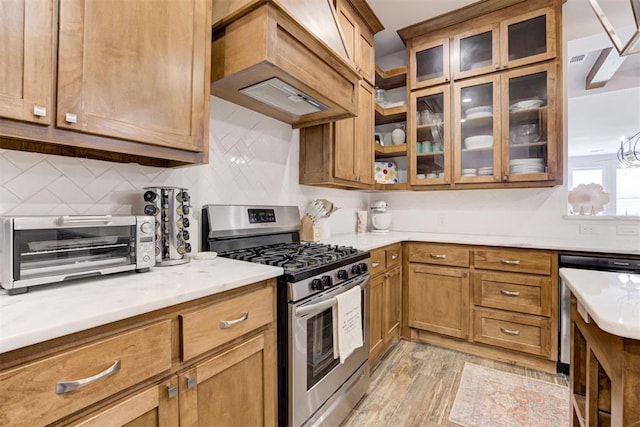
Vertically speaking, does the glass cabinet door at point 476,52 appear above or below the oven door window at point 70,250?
above

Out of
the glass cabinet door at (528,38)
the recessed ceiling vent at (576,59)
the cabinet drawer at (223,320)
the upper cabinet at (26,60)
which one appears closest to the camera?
the upper cabinet at (26,60)

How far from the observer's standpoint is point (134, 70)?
1.10 meters

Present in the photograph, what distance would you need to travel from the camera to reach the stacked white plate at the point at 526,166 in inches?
96.8

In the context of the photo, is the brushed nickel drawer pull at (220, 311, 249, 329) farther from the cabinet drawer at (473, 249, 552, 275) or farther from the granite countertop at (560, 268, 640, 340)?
the cabinet drawer at (473, 249, 552, 275)

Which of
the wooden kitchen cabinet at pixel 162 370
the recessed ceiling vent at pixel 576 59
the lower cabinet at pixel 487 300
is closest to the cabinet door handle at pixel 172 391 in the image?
the wooden kitchen cabinet at pixel 162 370

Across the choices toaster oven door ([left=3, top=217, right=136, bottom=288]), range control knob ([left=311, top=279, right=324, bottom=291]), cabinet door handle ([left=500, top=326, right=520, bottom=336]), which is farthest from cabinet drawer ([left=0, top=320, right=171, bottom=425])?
cabinet door handle ([left=500, top=326, right=520, bottom=336])

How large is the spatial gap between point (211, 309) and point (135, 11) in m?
1.12

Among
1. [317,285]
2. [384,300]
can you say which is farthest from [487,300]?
[317,285]

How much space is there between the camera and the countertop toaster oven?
34.3 inches

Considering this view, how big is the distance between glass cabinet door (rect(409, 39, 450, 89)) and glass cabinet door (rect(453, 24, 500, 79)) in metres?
0.09

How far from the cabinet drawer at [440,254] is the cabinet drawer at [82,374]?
2.18 meters

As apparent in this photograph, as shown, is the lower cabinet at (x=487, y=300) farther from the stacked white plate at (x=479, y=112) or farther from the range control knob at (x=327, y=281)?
the range control knob at (x=327, y=281)

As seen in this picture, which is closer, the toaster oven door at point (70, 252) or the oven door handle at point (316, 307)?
the toaster oven door at point (70, 252)

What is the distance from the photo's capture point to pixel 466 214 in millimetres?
3002
